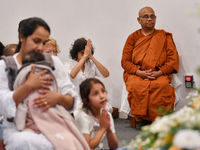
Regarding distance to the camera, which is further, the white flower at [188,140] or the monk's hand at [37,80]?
the monk's hand at [37,80]

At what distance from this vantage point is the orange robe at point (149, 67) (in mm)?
3305

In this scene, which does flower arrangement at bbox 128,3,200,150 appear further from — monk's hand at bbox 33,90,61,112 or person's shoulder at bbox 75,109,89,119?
person's shoulder at bbox 75,109,89,119

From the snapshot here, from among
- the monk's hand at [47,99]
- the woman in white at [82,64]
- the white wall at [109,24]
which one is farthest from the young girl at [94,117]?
the white wall at [109,24]

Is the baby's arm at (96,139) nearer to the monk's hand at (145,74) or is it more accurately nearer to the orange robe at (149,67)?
the orange robe at (149,67)

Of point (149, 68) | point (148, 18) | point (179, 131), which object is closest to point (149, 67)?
point (149, 68)

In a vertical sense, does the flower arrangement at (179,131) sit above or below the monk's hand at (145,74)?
above

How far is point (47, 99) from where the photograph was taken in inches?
61.1

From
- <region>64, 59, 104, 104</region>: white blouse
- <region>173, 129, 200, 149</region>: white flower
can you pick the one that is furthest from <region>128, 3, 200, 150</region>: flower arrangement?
<region>64, 59, 104, 104</region>: white blouse

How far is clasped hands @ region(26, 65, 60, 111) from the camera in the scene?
153 centimetres

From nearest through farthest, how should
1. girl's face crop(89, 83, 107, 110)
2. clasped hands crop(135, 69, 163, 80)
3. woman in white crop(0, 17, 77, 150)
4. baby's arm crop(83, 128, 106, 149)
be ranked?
woman in white crop(0, 17, 77, 150)
baby's arm crop(83, 128, 106, 149)
girl's face crop(89, 83, 107, 110)
clasped hands crop(135, 69, 163, 80)

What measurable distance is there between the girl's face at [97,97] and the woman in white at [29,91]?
0.21m

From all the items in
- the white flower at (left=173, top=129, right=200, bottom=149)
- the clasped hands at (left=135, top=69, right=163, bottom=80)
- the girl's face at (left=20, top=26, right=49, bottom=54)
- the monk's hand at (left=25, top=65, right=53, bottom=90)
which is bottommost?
the clasped hands at (left=135, top=69, right=163, bottom=80)

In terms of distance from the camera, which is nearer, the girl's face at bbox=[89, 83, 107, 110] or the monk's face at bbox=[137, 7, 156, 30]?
the girl's face at bbox=[89, 83, 107, 110]

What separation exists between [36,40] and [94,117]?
682 mm
